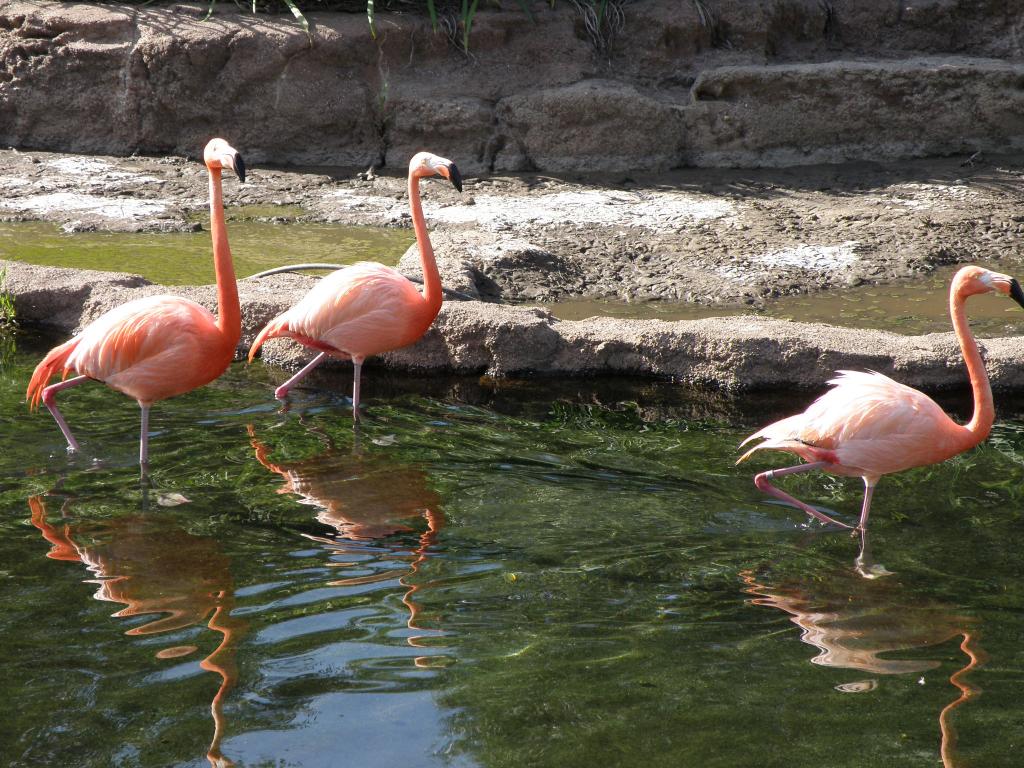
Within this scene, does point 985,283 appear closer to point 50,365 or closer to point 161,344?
point 161,344

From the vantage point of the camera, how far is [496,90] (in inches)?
351

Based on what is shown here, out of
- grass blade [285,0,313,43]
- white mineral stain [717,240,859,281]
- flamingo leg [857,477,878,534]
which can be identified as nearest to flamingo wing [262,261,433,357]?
flamingo leg [857,477,878,534]

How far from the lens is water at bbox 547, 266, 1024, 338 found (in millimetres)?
5930

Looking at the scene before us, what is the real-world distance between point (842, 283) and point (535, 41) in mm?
3706

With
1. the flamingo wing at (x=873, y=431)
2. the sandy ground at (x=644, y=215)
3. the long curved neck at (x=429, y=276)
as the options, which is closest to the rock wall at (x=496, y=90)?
the sandy ground at (x=644, y=215)

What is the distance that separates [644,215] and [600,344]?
8.21ft

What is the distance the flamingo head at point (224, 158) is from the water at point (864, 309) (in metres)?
2.37

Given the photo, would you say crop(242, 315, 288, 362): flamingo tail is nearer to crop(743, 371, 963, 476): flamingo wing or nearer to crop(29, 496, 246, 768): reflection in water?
crop(29, 496, 246, 768): reflection in water

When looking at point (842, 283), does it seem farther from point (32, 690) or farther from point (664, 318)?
point (32, 690)

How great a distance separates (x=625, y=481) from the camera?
422 centimetres

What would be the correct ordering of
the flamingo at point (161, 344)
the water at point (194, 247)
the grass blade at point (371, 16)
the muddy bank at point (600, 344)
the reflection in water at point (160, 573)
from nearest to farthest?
the reflection in water at point (160, 573) < the flamingo at point (161, 344) < the muddy bank at point (600, 344) < the water at point (194, 247) < the grass blade at point (371, 16)

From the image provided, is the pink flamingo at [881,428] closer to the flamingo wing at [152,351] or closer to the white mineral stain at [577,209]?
the flamingo wing at [152,351]

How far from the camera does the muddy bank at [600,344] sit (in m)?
5.04

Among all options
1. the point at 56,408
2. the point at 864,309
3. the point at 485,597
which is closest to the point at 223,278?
the point at 56,408
